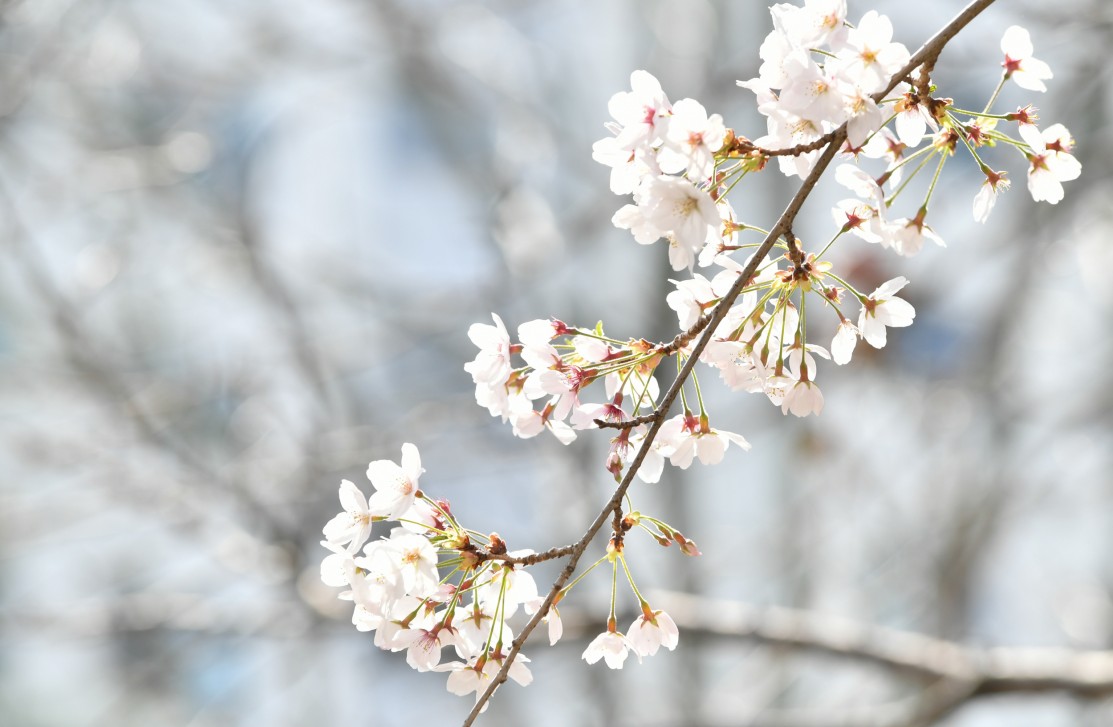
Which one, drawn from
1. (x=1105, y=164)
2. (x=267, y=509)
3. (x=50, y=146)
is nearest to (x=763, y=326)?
(x=267, y=509)

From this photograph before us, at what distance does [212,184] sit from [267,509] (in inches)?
95.7

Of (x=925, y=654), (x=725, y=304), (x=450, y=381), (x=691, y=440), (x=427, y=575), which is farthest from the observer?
(x=450, y=381)

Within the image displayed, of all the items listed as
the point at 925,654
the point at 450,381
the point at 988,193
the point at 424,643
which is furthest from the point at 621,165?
the point at 450,381

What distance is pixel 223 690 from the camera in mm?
4418

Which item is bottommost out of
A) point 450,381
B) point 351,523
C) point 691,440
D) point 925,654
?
point 351,523

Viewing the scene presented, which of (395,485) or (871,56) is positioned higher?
(871,56)

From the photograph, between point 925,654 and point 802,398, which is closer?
point 802,398

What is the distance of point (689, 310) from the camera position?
1.14m

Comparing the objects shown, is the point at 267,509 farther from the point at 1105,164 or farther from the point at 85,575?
the point at 1105,164

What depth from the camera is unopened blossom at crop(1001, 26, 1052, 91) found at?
114 cm

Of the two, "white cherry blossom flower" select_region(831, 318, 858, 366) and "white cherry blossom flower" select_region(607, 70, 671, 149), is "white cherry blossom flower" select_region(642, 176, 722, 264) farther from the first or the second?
"white cherry blossom flower" select_region(831, 318, 858, 366)

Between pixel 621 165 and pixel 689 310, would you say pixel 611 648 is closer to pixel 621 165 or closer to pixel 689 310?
pixel 689 310

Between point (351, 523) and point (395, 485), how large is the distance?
8cm

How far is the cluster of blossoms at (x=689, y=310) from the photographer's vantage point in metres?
0.98
